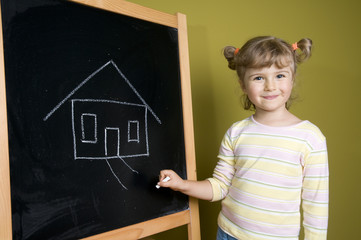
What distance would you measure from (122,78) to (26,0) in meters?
0.33

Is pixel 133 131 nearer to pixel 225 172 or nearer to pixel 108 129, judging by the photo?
pixel 108 129

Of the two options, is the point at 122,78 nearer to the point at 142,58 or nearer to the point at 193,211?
the point at 142,58

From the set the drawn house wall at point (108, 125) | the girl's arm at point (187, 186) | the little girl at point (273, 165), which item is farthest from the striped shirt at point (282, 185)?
the drawn house wall at point (108, 125)

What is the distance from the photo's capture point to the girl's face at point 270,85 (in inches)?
39.0

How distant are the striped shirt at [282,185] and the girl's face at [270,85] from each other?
3.2 inches

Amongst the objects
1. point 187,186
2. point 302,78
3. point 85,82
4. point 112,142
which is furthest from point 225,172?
point 302,78

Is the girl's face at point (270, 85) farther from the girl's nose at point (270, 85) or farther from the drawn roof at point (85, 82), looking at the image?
the drawn roof at point (85, 82)

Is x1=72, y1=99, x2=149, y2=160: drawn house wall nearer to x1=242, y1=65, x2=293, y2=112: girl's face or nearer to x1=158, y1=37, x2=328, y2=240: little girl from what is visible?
x1=158, y1=37, x2=328, y2=240: little girl

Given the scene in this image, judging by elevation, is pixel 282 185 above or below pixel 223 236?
above

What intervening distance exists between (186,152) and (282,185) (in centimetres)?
35

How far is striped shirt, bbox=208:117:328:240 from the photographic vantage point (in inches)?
37.4

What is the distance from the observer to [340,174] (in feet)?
5.82

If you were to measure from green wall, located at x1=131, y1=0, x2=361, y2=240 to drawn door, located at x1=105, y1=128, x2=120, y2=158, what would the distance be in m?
0.61

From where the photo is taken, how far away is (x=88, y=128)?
2.97ft
